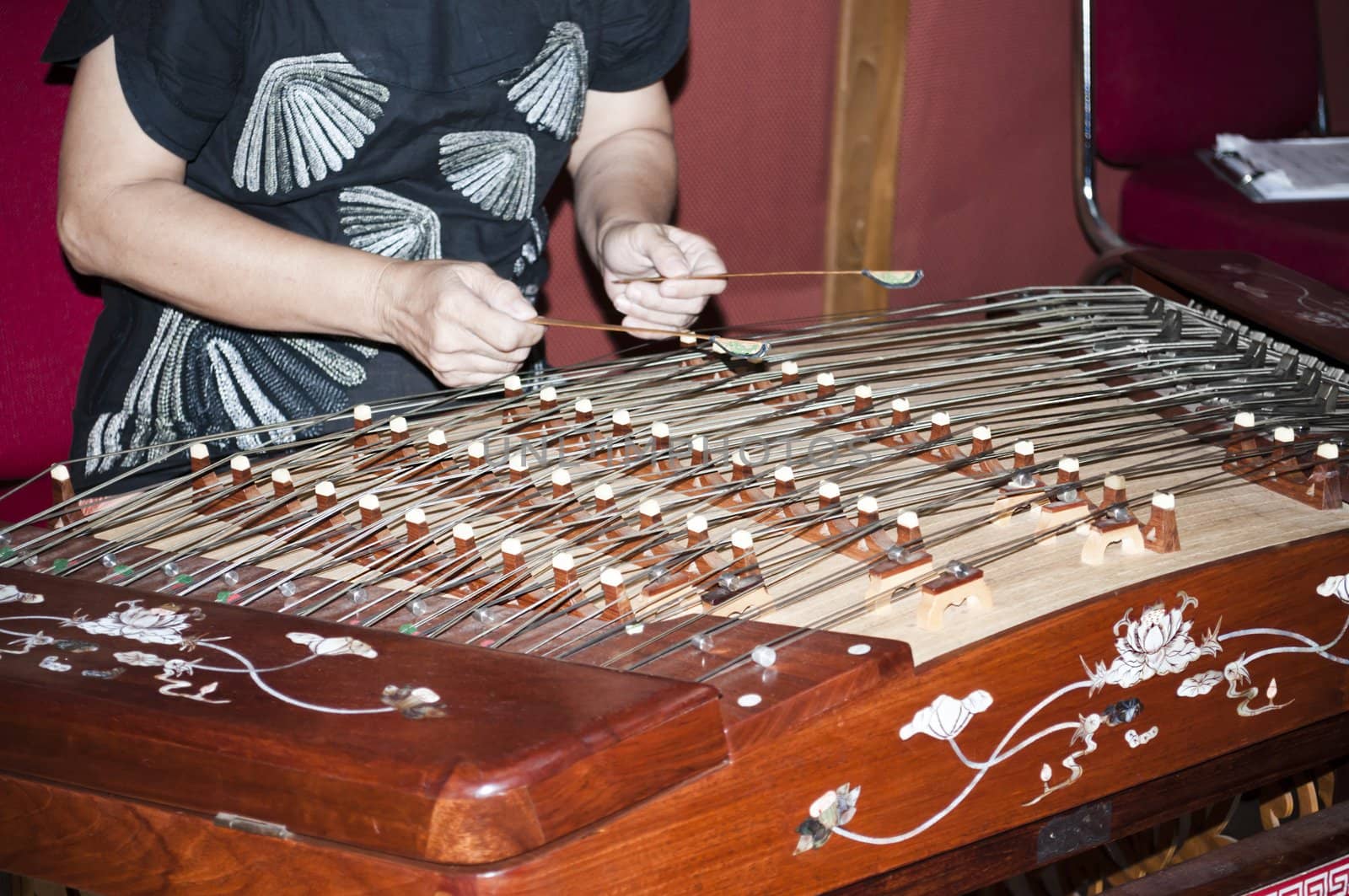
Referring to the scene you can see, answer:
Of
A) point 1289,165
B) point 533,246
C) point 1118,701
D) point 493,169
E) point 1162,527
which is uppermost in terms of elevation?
point 493,169

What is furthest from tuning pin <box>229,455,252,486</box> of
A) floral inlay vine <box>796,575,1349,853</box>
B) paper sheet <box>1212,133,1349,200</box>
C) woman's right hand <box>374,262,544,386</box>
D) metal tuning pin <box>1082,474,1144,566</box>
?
paper sheet <box>1212,133,1349,200</box>

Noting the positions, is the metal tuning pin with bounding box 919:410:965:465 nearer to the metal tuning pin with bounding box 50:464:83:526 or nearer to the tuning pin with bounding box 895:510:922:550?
the tuning pin with bounding box 895:510:922:550

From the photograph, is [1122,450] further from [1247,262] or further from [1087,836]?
[1247,262]

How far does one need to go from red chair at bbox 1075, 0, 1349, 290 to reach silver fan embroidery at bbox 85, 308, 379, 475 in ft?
5.55

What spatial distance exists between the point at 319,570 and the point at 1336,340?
1.13 metres

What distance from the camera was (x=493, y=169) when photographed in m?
1.57

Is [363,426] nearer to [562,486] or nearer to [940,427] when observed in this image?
[562,486]

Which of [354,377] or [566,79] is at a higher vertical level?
[566,79]

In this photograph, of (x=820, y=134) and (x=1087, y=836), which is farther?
(x=820, y=134)

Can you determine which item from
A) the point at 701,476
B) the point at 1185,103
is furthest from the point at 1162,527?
the point at 1185,103

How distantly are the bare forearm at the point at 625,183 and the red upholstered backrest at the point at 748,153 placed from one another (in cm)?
74

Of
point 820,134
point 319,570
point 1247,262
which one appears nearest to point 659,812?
point 319,570

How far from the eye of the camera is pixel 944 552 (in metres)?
1.08

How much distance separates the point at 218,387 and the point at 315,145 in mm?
312
